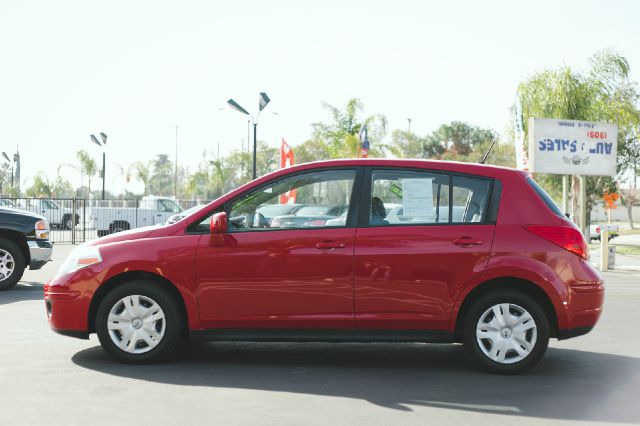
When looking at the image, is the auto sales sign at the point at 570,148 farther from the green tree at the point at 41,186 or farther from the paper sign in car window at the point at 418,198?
the green tree at the point at 41,186

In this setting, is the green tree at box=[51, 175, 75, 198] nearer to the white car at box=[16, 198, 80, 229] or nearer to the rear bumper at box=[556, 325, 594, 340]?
the white car at box=[16, 198, 80, 229]

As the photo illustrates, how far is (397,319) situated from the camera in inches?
259

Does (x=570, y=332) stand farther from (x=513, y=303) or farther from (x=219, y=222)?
(x=219, y=222)

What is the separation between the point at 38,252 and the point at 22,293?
2.72 ft

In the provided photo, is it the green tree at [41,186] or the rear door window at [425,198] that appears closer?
the rear door window at [425,198]

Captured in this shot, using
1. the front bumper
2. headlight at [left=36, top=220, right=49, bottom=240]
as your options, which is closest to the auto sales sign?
headlight at [left=36, top=220, right=49, bottom=240]

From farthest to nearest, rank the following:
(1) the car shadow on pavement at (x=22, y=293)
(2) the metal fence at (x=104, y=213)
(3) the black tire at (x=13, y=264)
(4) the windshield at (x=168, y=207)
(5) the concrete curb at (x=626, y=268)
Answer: (4) the windshield at (x=168, y=207) → (2) the metal fence at (x=104, y=213) → (5) the concrete curb at (x=626, y=268) → (3) the black tire at (x=13, y=264) → (1) the car shadow on pavement at (x=22, y=293)

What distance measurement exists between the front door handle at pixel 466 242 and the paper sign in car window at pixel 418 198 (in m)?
0.28

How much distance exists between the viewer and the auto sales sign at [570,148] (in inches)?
981

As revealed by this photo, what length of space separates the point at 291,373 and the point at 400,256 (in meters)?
1.30

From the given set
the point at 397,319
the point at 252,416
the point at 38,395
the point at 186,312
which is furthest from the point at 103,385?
the point at 397,319

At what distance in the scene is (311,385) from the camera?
620 cm

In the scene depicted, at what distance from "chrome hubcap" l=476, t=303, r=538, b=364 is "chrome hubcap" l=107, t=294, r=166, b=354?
8.65ft

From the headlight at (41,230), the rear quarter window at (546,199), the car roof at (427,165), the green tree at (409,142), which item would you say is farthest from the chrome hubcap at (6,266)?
the green tree at (409,142)
